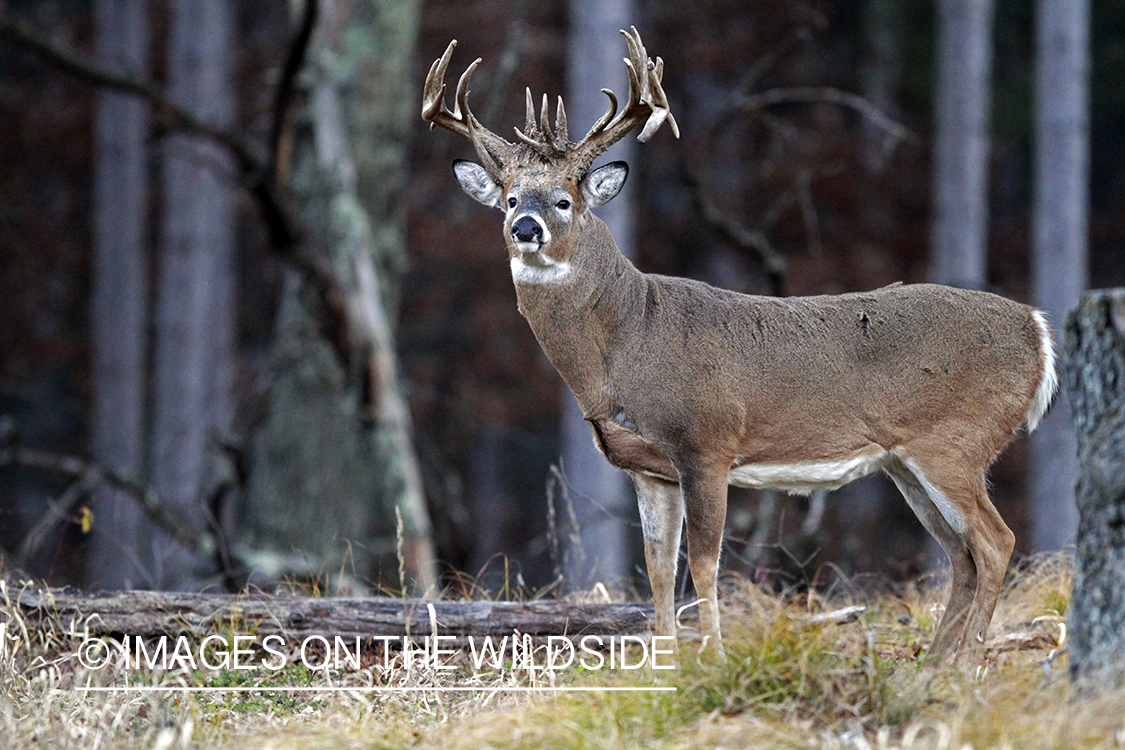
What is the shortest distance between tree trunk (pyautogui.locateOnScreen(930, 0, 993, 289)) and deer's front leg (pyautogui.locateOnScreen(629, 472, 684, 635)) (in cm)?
978

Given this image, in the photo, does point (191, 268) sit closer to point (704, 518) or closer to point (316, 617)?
point (316, 617)

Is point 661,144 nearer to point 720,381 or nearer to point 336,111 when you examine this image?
point 336,111

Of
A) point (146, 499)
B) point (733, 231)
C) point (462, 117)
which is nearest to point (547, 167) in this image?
point (462, 117)

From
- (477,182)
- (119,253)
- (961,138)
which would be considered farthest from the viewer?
(119,253)

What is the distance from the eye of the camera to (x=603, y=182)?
527 cm

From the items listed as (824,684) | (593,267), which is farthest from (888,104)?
(824,684)

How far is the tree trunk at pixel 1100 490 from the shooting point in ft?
12.7

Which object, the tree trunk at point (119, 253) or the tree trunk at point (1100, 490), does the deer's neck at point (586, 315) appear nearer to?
the tree trunk at point (1100, 490)

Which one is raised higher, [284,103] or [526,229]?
[284,103]

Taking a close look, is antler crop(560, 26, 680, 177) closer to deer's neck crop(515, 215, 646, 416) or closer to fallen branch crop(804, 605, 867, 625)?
deer's neck crop(515, 215, 646, 416)

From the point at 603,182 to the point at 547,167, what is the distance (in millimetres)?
230

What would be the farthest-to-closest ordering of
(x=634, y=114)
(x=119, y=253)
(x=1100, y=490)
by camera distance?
(x=119, y=253) → (x=634, y=114) → (x=1100, y=490)

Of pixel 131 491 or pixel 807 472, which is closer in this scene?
pixel 807 472

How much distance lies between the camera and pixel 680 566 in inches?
279
